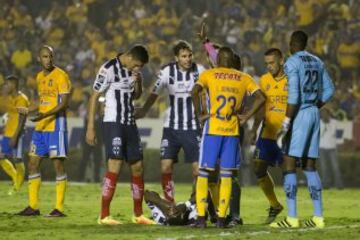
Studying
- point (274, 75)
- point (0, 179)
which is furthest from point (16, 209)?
point (0, 179)

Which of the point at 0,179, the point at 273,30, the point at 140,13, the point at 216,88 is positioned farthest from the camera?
the point at 140,13

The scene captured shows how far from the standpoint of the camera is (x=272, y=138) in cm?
1361

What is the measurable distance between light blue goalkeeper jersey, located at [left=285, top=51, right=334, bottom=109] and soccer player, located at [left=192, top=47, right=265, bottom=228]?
0.41 meters

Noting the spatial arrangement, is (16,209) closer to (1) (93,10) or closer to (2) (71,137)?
(2) (71,137)

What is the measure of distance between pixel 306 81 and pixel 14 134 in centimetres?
895

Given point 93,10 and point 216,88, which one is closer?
point 216,88

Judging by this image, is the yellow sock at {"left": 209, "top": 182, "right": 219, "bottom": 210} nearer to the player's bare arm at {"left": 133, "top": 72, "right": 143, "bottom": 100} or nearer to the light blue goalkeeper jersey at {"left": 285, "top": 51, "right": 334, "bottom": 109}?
the player's bare arm at {"left": 133, "top": 72, "right": 143, "bottom": 100}

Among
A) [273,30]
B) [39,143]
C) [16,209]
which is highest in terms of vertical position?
[273,30]

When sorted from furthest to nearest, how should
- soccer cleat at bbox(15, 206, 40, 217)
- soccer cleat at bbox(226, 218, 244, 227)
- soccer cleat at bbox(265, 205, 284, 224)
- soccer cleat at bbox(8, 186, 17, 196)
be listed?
soccer cleat at bbox(8, 186, 17, 196) < soccer cleat at bbox(15, 206, 40, 217) < soccer cleat at bbox(265, 205, 284, 224) < soccer cleat at bbox(226, 218, 244, 227)

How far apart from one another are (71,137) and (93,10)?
6.24 meters

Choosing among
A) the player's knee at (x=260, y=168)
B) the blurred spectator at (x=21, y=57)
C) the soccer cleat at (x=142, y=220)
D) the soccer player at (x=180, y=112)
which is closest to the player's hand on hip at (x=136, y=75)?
the soccer player at (x=180, y=112)

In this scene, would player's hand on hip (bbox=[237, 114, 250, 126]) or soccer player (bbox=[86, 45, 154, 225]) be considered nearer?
player's hand on hip (bbox=[237, 114, 250, 126])

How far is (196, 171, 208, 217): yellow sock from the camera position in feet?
40.4

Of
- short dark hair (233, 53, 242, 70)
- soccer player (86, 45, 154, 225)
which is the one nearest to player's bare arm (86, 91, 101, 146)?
soccer player (86, 45, 154, 225)
